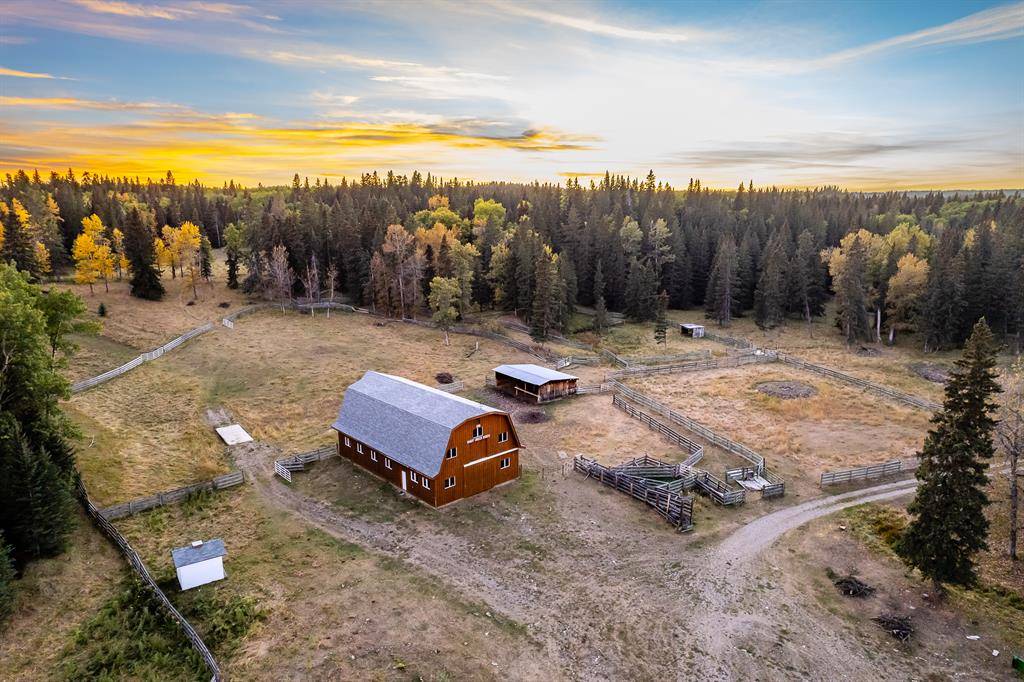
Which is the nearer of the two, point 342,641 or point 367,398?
point 342,641

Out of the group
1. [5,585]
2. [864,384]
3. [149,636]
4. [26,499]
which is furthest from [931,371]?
[5,585]

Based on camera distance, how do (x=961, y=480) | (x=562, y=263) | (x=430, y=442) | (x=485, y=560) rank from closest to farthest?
(x=961, y=480) < (x=485, y=560) < (x=430, y=442) < (x=562, y=263)

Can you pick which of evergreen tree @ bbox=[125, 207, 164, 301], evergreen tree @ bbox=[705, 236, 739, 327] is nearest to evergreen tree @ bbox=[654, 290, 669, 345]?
evergreen tree @ bbox=[705, 236, 739, 327]

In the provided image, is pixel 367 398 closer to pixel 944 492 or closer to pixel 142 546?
pixel 142 546

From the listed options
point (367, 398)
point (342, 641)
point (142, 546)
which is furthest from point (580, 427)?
point (142, 546)

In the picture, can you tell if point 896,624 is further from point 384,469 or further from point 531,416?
point 531,416

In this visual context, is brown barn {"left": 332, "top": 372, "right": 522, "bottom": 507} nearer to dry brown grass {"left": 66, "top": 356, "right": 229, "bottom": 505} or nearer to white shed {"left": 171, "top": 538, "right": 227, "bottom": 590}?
dry brown grass {"left": 66, "top": 356, "right": 229, "bottom": 505}
